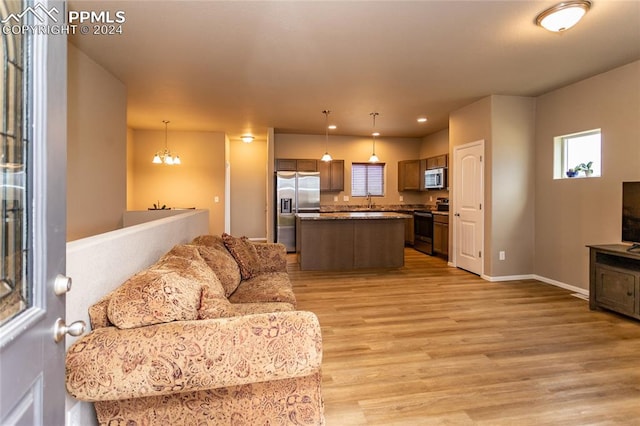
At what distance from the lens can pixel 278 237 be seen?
7.22 metres

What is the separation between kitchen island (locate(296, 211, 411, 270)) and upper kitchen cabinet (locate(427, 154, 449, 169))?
2063mm

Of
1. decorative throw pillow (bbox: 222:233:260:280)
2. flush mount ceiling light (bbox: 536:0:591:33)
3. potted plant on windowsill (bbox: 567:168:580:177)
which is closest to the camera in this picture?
flush mount ceiling light (bbox: 536:0:591:33)

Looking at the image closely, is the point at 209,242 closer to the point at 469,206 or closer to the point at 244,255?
the point at 244,255

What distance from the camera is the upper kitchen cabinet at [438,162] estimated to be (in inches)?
271

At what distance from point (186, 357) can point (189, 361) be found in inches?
0.7

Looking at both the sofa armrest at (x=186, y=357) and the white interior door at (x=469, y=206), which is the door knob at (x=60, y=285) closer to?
the sofa armrest at (x=186, y=357)

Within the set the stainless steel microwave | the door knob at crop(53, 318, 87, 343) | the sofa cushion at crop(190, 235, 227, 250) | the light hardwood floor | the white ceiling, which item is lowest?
the light hardwood floor

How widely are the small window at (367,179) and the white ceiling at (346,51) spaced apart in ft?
9.63

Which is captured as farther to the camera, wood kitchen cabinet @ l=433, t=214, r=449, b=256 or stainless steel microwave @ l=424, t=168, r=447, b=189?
stainless steel microwave @ l=424, t=168, r=447, b=189

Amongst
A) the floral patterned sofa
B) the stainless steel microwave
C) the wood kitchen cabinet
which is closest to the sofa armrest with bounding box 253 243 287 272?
the floral patterned sofa

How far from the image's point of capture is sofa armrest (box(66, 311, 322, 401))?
123cm

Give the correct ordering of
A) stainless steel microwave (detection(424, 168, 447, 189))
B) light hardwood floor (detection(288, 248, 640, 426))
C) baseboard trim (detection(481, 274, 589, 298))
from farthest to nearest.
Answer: stainless steel microwave (detection(424, 168, 447, 189)) → baseboard trim (detection(481, 274, 589, 298)) → light hardwood floor (detection(288, 248, 640, 426))

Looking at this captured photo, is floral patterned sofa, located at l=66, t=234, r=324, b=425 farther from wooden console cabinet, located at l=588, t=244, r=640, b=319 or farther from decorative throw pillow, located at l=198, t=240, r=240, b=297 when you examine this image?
wooden console cabinet, located at l=588, t=244, r=640, b=319

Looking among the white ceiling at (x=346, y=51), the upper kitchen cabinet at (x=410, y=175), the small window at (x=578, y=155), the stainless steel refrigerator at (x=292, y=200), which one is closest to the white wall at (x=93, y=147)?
the white ceiling at (x=346, y=51)
